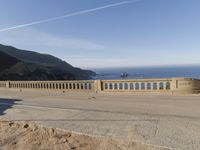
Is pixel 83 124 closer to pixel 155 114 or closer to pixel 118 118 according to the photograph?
pixel 118 118

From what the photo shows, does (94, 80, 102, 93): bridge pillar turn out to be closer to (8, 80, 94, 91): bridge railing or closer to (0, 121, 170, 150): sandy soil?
(8, 80, 94, 91): bridge railing

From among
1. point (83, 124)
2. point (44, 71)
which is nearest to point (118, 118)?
point (83, 124)

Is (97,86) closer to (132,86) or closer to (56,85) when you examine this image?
(132,86)

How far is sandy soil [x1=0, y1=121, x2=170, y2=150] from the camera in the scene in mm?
3963

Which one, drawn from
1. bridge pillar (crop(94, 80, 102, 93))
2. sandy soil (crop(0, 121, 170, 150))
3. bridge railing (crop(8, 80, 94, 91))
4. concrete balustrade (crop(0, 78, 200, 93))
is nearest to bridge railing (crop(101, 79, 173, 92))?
concrete balustrade (crop(0, 78, 200, 93))

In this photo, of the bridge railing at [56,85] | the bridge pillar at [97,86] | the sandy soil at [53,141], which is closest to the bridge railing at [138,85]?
the bridge pillar at [97,86]

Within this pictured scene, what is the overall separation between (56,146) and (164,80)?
28.9ft

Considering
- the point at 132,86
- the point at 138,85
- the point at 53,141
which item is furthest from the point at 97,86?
the point at 53,141

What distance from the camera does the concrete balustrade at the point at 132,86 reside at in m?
11.2

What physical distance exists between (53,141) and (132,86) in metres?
9.12

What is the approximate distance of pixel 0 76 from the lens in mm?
64938

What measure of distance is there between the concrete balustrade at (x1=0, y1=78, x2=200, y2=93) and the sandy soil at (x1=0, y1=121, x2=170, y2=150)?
7.88m

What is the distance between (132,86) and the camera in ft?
42.7

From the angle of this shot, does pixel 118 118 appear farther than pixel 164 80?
No
